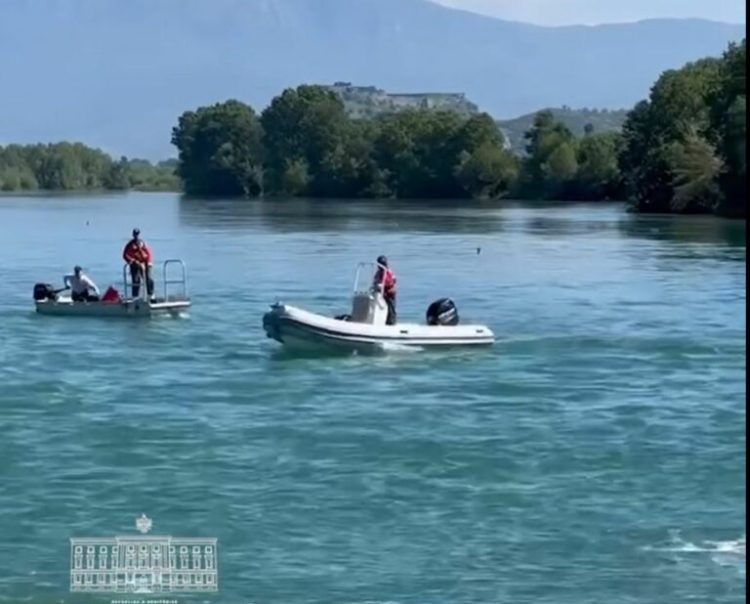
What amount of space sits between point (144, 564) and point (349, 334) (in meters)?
14.2

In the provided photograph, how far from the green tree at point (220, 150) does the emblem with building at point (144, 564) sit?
136241 millimetres

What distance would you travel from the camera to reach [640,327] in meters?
34.9

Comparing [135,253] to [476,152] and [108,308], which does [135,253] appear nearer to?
[108,308]

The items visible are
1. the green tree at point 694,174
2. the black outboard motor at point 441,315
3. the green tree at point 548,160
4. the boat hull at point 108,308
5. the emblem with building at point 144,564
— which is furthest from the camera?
the green tree at point 548,160

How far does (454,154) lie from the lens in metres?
134

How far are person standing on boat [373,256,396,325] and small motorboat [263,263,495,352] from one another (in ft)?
0.30

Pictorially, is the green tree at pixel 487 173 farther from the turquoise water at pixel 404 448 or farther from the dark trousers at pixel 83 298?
the dark trousers at pixel 83 298

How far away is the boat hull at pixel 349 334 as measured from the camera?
2894cm

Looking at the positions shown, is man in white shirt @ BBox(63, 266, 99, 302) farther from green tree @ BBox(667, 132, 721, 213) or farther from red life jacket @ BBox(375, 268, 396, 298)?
green tree @ BBox(667, 132, 721, 213)

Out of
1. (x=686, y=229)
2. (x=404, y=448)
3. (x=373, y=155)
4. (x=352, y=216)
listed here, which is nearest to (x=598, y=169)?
(x=373, y=155)

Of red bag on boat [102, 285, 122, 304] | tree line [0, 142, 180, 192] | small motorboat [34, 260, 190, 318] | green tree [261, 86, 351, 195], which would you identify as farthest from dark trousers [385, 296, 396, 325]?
tree line [0, 142, 180, 192]

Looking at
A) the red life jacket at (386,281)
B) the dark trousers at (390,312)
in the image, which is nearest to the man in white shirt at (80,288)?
the dark trousers at (390,312)

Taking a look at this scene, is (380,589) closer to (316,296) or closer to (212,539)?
(212,539)

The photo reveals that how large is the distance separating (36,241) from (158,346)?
118ft
